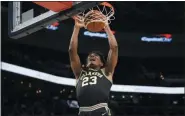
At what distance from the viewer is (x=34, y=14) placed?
4.43m

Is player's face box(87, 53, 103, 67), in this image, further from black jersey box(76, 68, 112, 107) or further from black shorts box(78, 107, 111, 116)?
black shorts box(78, 107, 111, 116)

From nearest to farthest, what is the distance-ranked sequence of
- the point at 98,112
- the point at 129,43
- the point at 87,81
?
the point at 98,112
the point at 87,81
the point at 129,43

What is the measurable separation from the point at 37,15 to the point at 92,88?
1.32 m

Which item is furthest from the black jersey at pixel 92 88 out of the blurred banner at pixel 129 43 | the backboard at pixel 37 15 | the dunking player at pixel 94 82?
the blurred banner at pixel 129 43

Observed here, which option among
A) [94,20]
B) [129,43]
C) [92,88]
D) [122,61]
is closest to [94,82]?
[92,88]

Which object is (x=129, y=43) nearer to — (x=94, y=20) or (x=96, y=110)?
(x=94, y=20)

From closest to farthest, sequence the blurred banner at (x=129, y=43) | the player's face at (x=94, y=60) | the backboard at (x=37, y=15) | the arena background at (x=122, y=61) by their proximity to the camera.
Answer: the player's face at (x=94, y=60)
the backboard at (x=37, y=15)
the arena background at (x=122, y=61)
the blurred banner at (x=129, y=43)

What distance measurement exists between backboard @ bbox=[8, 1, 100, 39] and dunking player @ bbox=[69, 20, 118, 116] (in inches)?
12.4

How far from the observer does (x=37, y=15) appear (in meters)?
4.37

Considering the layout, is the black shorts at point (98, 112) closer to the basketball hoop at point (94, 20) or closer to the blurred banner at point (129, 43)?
the basketball hoop at point (94, 20)

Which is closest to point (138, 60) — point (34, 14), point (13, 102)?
point (13, 102)

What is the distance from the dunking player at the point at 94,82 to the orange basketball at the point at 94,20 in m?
0.06

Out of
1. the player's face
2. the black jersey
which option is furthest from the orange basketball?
the black jersey

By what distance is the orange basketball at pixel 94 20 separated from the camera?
3.64 m
